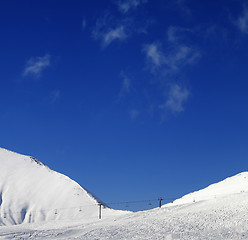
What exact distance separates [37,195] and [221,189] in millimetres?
73328

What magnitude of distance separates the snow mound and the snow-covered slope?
29915mm

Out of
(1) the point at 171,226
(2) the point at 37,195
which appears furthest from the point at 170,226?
(2) the point at 37,195

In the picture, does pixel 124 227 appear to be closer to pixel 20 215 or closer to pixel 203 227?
pixel 203 227

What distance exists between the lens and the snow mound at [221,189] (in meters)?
129

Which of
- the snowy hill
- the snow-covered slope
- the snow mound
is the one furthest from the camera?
the snow-covered slope

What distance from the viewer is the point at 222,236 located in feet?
134

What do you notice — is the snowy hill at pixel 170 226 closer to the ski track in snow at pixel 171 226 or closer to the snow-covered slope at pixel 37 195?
the ski track in snow at pixel 171 226

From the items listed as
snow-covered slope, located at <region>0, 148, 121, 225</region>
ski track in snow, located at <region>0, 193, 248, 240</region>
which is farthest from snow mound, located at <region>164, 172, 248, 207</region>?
ski track in snow, located at <region>0, 193, 248, 240</region>

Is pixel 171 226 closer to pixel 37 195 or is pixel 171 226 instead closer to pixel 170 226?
pixel 170 226

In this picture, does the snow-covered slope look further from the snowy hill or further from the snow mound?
the snowy hill

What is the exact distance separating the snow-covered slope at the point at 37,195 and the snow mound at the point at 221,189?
29915 millimetres

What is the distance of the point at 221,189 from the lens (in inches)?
5359

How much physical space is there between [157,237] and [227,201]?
16.8m

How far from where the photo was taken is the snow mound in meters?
129
